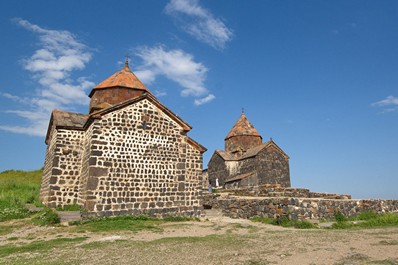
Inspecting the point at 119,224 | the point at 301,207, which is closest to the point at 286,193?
the point at 301,207

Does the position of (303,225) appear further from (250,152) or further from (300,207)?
(250,152)

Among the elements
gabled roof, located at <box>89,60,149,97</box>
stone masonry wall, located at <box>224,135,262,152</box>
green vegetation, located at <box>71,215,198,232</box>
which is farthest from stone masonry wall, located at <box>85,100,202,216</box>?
stone masonry wall, located at <box>224,135,262,152</box>

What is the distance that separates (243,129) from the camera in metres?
36.4

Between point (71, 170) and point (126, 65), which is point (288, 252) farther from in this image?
point (126, 65)

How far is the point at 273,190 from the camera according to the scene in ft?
61.1

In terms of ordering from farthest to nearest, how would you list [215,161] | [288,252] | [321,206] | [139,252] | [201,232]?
1. [215,161]
2. [321,206]
3. [201,232]
4. [139,252]
5. [288,252]

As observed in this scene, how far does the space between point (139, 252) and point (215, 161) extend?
2965 cm

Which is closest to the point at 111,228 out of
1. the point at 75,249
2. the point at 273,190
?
the point at 75,249

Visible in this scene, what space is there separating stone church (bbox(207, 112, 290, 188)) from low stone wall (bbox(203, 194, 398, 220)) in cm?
1357

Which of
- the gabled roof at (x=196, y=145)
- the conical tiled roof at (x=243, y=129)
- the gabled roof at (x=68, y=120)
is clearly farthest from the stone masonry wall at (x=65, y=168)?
the conical tiled roof at (x=243, y=129)

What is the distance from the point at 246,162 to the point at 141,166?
2022 cm

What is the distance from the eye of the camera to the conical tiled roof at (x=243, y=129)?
118ft

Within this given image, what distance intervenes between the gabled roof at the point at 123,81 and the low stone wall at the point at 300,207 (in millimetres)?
9313

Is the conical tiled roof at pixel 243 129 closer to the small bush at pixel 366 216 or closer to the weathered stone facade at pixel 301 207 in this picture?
the weathered stone facade at pixel 301 207
